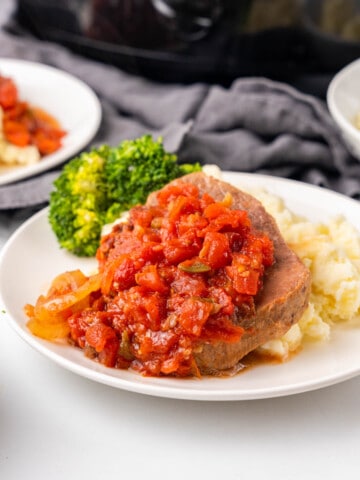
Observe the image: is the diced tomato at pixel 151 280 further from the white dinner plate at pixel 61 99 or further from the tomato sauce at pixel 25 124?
the tomato sauce at pixel 25 124

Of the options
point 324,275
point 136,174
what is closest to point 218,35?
point 136,174

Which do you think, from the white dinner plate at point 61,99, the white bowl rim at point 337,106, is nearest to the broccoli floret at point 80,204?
the white dinner plate at point 61,99

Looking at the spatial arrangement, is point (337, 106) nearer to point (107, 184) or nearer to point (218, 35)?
point (218, 35)

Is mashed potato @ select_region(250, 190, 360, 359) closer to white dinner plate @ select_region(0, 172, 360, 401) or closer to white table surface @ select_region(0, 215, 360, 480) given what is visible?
white dinner plate @ select_region(0, 172, 360, 401)

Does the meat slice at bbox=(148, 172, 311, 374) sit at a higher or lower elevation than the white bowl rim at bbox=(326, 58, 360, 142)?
higher

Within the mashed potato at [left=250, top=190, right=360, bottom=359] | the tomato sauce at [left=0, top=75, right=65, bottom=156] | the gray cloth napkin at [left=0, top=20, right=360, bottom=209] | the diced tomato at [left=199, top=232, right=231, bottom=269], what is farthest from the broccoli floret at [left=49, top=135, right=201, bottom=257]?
the diced tomato at [left=199, top=232, right=231, bottom=269]

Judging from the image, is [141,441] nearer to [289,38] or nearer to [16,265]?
[16,265]
